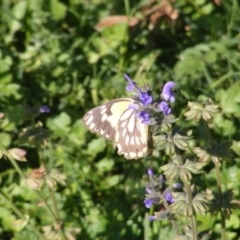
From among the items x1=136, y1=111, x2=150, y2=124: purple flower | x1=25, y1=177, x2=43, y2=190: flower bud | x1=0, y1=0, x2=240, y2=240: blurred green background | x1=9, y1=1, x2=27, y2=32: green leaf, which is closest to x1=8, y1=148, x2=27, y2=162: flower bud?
x1=25, y1=177, x2=43, y2=190: flower bud

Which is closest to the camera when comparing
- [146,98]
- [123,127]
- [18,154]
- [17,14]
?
[146,98]

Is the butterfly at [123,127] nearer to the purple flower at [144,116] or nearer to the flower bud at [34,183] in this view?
the purple flower at [144,116]

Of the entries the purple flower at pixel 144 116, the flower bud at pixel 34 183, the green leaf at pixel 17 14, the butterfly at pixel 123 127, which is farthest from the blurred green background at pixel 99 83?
the purple flower at pixel 144 116

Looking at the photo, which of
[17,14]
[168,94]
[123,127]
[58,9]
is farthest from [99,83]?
[168,94]

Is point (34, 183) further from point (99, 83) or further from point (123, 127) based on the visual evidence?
point (99, 83)

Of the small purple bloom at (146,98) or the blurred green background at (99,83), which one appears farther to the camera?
the blurred green background at (99,83)

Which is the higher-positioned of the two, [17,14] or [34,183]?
[17,14]

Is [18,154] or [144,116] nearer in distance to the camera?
[144,116]
